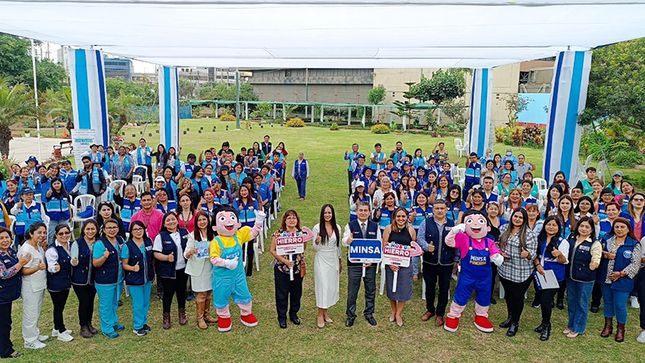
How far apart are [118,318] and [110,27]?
4.56 meters

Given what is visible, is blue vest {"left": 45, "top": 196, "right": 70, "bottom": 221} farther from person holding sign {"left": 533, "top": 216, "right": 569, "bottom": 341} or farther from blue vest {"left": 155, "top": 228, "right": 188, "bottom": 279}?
person holding sign {"left": 533, "top": 216, "right": 569, "bottom": 341}

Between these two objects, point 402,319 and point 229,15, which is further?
point 229,15

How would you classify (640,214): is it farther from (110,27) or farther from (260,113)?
(260,113)

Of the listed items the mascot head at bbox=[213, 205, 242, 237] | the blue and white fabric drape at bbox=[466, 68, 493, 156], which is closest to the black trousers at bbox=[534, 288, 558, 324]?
the mascot head at bbox=[213, 205, 242, 237]

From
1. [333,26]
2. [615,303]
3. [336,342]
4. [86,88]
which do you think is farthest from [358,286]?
[86,88]

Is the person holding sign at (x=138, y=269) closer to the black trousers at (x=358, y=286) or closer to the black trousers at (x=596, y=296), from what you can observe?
the black trousers at (x=358, y=286)

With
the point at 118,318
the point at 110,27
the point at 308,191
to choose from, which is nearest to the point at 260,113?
the point at 308,191

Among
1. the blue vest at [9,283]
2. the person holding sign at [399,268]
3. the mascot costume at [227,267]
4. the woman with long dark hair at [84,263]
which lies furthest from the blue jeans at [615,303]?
the blue vest at [9,283]

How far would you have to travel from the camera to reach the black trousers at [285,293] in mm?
4766

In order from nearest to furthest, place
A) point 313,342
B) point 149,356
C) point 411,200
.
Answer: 1. point 149,356
2. point 313,342
3. point 411,200

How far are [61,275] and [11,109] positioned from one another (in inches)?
443

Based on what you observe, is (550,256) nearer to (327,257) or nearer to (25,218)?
(327,257)

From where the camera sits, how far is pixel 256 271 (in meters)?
6.48

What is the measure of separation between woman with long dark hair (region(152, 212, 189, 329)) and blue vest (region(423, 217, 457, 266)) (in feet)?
8.45
